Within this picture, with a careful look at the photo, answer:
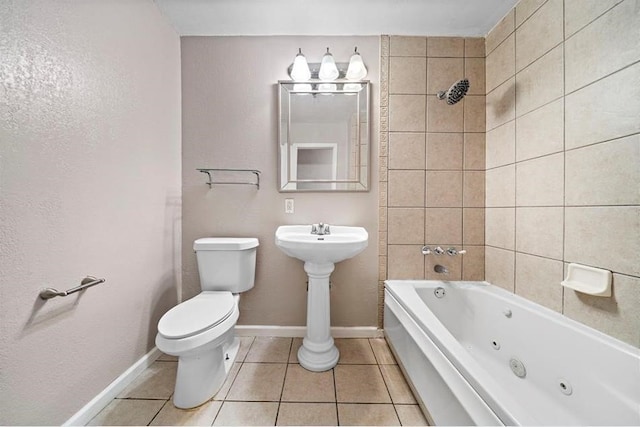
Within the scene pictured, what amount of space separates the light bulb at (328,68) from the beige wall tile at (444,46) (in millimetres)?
677

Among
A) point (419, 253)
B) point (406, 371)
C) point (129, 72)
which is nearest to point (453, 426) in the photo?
point (406, 371)

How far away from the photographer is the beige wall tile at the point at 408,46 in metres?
1.51

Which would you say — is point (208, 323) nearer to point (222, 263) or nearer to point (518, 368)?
point (222, 263)

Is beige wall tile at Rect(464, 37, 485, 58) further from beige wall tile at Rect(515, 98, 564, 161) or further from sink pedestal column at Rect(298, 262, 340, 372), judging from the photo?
sink pedestal column at Rect(298, 262, 340, 372)

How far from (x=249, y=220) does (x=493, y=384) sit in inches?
56.5

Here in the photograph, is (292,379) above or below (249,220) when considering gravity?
below

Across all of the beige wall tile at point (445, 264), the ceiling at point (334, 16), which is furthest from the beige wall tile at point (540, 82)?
the beige wall tile at point (445, 264)

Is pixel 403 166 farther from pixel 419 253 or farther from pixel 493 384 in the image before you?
pixel 493 384

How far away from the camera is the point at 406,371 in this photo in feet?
3.73

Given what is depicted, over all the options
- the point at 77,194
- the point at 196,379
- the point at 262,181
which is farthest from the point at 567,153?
the point at 77,194

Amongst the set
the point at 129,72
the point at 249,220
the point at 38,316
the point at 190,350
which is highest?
the point at 129,72

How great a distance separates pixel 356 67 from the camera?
4.73 ft

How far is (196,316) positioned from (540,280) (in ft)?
5.73

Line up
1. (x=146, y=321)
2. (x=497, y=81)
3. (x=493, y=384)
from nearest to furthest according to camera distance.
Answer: (x=493, y=384) < (x=146, y=321) < (x=497, y=81)
